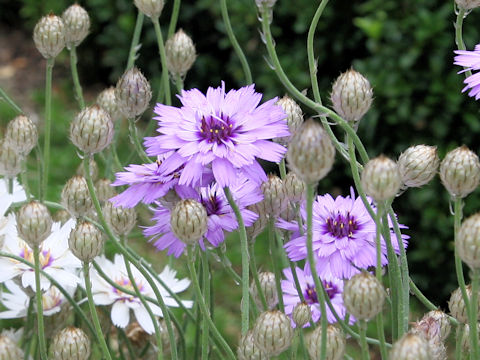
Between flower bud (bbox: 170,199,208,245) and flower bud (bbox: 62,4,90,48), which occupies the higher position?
flower bud (bbox: 62,4,90,48)

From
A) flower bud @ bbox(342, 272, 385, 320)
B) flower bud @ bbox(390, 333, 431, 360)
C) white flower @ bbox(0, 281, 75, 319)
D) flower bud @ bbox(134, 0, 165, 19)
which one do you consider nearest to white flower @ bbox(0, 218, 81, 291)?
white flower @ bbox(0, 281, 75, 319)

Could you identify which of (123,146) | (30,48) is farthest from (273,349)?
(30,48)

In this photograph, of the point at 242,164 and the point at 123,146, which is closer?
the point at 242,164

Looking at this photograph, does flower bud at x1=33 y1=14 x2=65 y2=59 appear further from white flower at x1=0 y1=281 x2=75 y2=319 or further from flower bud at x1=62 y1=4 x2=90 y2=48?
white flower at x1=0 y1=281 x2=75 y2=319

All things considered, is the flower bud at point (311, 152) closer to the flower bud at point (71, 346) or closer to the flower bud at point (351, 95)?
the flower bud at point (351, 95)

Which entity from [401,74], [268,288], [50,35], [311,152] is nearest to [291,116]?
[268,288]

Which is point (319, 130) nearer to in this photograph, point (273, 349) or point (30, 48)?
point (273, 349)

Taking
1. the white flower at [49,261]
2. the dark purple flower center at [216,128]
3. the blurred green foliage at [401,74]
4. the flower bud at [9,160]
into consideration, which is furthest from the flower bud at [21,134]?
the blurred green foliage at [401,74]
